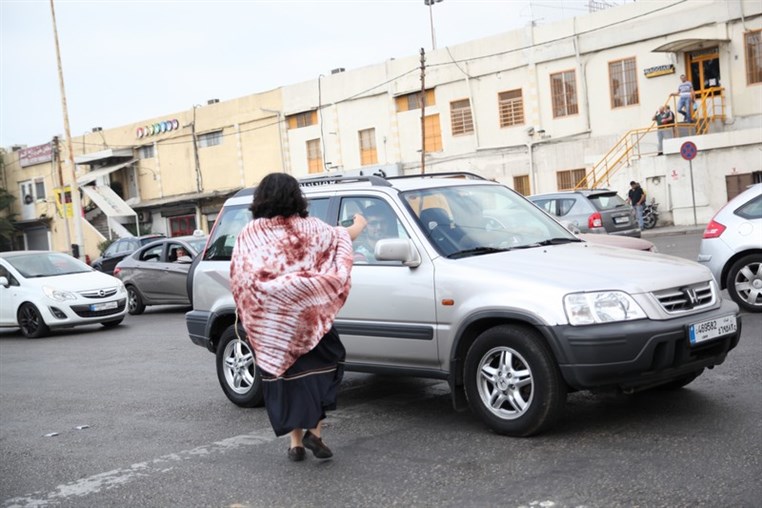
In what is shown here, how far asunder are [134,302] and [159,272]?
4.23 feet

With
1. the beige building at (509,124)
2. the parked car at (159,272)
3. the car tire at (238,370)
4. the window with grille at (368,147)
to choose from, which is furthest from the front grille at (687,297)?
the window with grille at (368,147)

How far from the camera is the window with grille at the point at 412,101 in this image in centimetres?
3929

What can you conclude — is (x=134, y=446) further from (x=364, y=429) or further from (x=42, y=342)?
(x=42, y=342)

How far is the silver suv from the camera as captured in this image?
5.65 meters

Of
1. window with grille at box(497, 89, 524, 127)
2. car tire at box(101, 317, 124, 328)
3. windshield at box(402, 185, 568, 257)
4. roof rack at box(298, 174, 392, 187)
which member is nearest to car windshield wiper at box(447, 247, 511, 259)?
windshield at box(402, 185, 568, 257)

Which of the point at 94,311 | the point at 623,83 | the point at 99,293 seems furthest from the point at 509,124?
the point at 94,311

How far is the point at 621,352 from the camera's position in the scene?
5.57 metres

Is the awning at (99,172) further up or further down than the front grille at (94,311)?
further up

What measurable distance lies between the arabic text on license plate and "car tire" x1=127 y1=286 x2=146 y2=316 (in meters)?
15.0

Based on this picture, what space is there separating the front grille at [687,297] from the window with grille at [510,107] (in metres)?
30.7

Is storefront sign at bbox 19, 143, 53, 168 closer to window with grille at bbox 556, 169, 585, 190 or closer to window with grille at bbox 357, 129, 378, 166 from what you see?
window with grille at bbox 357, 129, 378, 166

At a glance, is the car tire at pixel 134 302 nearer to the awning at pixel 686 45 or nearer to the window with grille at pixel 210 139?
the awning at pixel 686 45

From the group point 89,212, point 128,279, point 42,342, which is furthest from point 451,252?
point 89,212

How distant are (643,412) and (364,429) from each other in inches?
77.7
